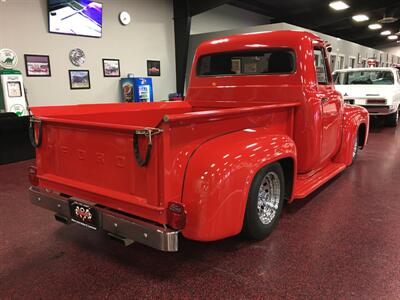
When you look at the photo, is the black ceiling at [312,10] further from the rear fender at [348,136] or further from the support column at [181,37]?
the rear fender at [348,136]

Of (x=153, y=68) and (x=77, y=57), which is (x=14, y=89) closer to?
(x=77, y=57)

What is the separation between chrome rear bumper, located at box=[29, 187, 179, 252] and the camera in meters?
1.94

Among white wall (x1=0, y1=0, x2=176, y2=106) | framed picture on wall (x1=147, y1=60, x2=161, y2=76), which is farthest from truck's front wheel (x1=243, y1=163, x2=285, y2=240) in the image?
framed picture on wall (x1=147, y1=60, x2=161, y2=76)

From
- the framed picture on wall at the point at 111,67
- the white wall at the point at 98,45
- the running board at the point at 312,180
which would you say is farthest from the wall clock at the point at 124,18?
the running board at the point at 312,180

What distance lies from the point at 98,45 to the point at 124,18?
1148 mm

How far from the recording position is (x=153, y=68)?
9.71 metres

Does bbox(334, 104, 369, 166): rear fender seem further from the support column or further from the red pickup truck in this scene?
the support column

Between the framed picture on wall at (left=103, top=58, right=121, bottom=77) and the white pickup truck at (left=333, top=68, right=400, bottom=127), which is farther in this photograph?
the framed picture on wall at (left=103, top=58, right=121, bottom=77)

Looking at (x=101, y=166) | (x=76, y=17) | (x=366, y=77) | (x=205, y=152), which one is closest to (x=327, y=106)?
(x=205, y=152)

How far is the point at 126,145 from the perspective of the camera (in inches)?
80.5

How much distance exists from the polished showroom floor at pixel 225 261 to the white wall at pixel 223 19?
9186 mm

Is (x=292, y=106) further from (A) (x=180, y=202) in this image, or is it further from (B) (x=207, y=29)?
(B) (x=207, y=29)

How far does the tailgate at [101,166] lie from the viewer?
78.0 inches

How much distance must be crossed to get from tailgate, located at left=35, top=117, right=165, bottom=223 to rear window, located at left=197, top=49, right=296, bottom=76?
2.04m
